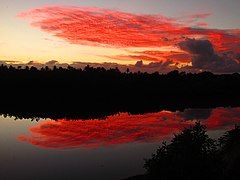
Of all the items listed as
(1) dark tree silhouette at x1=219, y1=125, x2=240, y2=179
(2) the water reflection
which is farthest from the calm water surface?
(1) dark tree silhouette at x1=219, y1=125, x2=240, y2=179

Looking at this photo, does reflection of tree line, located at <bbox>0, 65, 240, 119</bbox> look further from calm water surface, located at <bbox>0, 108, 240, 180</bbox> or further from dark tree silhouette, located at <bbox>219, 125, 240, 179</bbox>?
dark tree silhouette, located at <bbox>219, 125, 240, 179</bbox>

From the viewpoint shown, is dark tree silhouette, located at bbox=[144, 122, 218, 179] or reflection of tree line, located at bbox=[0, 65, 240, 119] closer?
dark tree silhouette, located at bbox=[144, 122, 218, 179]

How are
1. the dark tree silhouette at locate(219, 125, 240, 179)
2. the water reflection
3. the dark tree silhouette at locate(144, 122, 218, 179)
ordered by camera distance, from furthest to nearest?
the water reflection < the dark tree silhouette at locate(219, 125, 240, 179) < the dark tree silhouette at locate(144, 122, 218, 179)

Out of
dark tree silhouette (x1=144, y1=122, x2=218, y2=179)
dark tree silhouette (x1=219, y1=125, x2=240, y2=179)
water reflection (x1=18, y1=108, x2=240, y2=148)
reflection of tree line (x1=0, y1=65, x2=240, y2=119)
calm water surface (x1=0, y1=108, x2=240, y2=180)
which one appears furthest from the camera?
reflection of tree line (x1=0, y1=65, x2=240, y2=119)

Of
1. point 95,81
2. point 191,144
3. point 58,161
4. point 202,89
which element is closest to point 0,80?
point 95,81

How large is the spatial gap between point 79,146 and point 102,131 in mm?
12519

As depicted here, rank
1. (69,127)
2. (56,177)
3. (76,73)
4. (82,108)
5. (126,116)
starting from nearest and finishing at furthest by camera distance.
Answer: (56,177)
(69,127)
(126,116)
(82,108)
(76,73)

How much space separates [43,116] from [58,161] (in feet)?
112

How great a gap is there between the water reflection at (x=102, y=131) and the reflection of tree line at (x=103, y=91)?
390 inches

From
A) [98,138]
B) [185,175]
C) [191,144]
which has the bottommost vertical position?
[98,138]

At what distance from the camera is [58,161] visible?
30016 mm

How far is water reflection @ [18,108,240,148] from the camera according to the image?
40250 millimetres

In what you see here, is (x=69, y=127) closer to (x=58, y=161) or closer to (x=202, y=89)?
(x=58, y=161)

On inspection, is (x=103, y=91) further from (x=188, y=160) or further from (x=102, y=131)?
(x=188, y=160)
